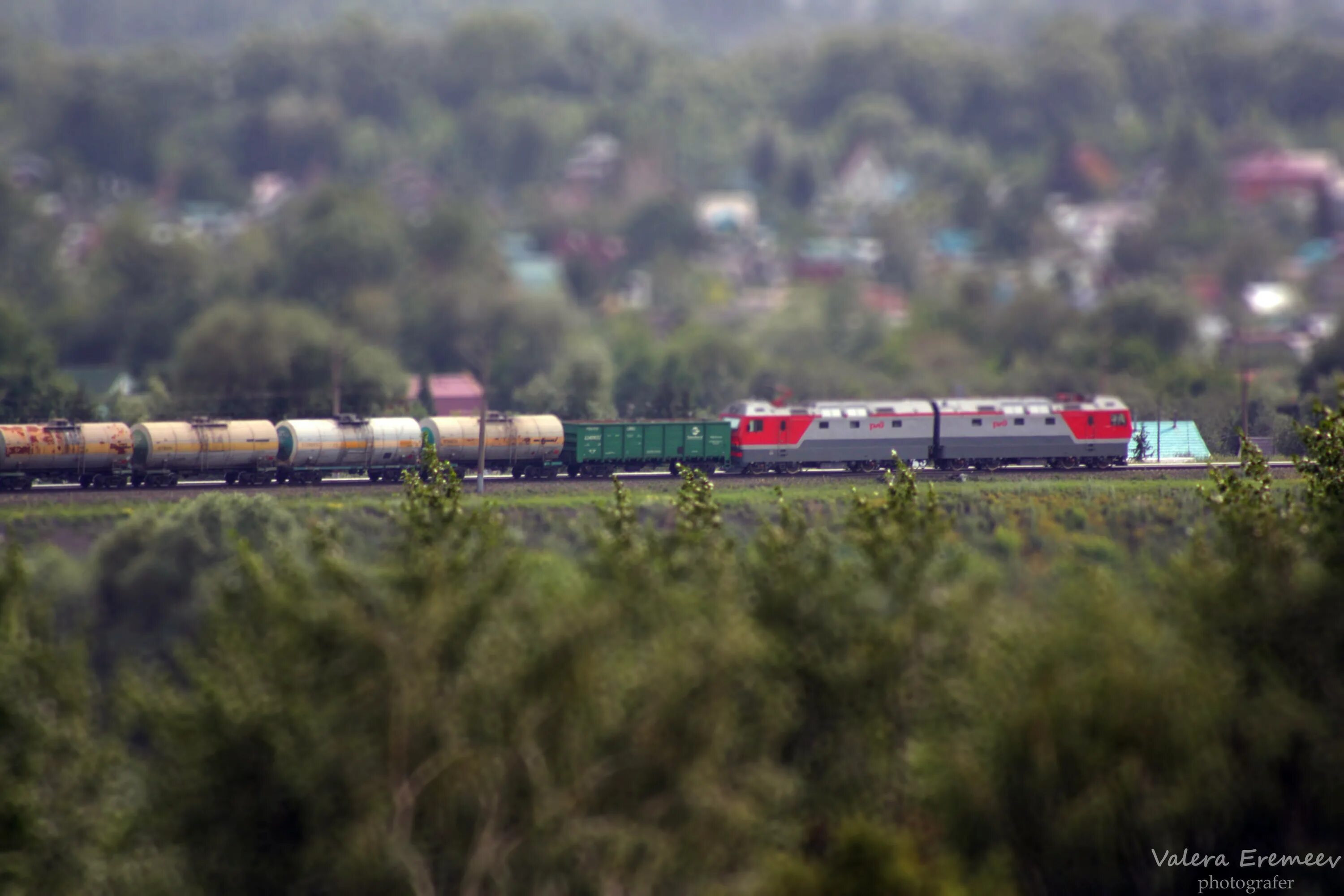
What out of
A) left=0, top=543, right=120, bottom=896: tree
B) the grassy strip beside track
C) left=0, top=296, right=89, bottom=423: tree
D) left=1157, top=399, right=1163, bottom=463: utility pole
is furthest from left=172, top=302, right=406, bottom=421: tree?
left=1157, top=399, right=1163, bottom=463: utility pole

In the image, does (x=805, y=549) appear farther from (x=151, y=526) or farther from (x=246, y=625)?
(x=151, y=526)

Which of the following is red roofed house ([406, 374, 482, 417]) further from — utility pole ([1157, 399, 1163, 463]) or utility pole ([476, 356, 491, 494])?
utility pole ([1157, 399, 1163, 463])

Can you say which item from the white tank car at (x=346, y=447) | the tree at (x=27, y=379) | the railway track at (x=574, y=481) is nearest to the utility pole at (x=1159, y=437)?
the railway track at (x=574, y=481)

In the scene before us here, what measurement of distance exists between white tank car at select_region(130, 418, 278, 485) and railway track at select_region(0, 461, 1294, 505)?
662 millimetres

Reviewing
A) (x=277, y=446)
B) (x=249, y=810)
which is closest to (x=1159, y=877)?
(x=249, y=810)

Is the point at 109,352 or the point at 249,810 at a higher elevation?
the point at 109,352

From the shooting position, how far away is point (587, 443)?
7069cm

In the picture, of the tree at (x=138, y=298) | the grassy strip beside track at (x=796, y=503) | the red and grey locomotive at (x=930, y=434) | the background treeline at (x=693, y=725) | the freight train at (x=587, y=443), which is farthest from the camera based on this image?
the tree at (x=138, y=298)

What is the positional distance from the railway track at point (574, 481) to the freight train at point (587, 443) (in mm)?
581

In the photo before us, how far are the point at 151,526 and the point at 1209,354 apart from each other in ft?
333

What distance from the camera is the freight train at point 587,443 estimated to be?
215ft

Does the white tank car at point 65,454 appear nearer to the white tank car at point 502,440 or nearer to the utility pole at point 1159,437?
the white tank car at point 502,440

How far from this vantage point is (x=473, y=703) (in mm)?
35156

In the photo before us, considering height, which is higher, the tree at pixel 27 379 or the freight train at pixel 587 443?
the tree at pixel 27 379
